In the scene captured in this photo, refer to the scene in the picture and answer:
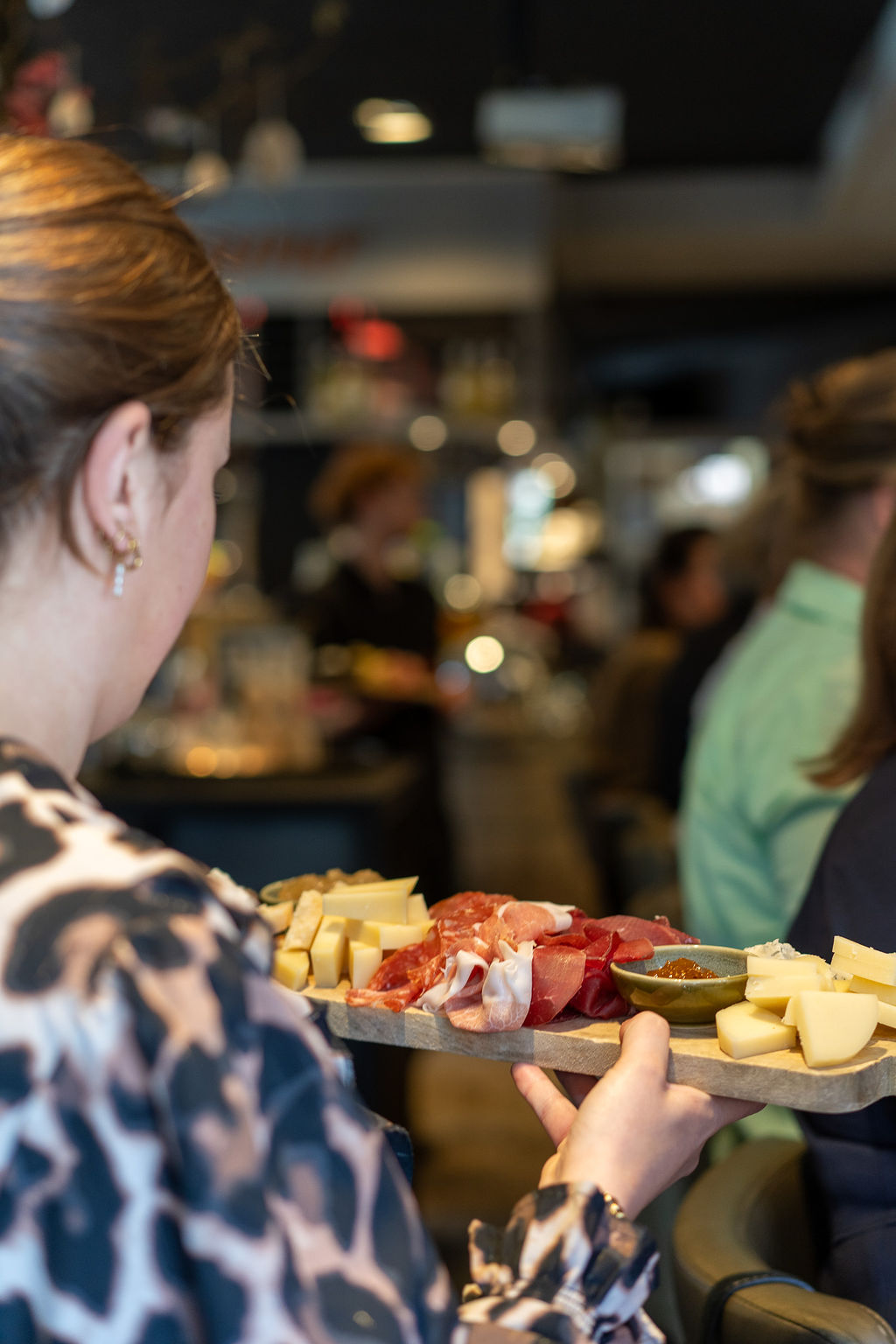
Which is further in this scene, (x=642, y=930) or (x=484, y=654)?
(x=484, y=654)

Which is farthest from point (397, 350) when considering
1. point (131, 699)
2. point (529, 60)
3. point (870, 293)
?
point (131, 699)

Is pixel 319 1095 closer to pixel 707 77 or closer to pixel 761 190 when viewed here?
pixel 707 77

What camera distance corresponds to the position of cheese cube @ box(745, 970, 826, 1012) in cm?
106

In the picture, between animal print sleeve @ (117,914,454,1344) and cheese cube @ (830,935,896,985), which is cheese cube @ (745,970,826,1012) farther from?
animal print sleeve @ (117,914,454,1344)

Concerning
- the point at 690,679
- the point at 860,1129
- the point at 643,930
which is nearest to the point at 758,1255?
the point at 860,1129

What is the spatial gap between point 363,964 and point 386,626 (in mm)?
4019

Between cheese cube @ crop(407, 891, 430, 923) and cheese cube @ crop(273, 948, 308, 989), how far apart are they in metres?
0.12

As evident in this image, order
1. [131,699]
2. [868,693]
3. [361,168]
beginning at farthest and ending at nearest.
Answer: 1. [361,168]
2. [868,693]
3. [131,699]

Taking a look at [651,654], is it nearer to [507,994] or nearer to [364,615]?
[364,615]

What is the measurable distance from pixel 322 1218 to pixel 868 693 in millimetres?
1148

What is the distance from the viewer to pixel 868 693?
5.63 feet

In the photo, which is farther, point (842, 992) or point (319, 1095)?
point (842, 992)

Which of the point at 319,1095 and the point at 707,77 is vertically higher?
the point at 707,77

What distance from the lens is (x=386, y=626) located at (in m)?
5.21
